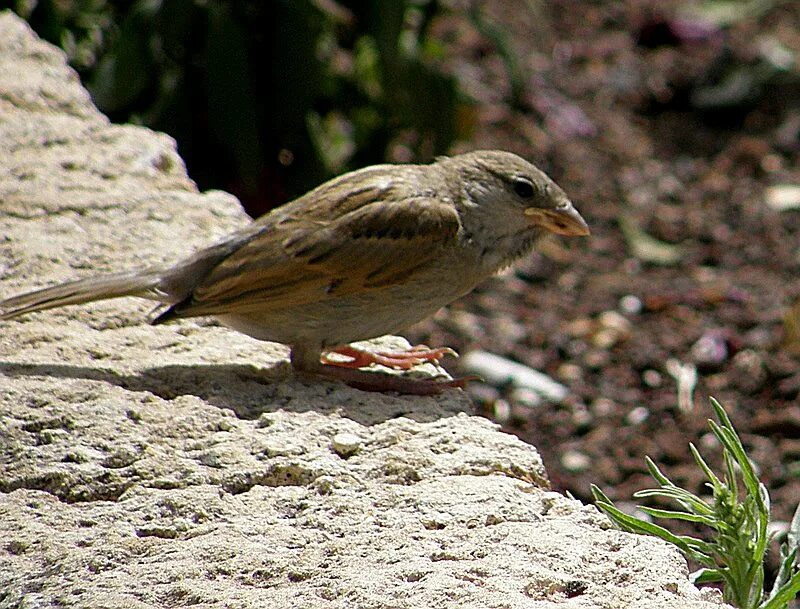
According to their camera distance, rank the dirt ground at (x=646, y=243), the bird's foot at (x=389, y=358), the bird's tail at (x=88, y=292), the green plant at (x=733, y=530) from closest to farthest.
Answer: the green plant at (x=733, y=530)
the bird's tail at (x=88, y=292)
the bird's foot at (x=389, y=358)
the dirt ground at (x=646, y=243)

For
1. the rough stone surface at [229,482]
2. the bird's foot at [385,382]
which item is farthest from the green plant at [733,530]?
the bird's foot at [385,382]

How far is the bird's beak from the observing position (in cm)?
404

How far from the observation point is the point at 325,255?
374 centimetres

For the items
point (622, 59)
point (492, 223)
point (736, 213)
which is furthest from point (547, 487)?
point (622, 59)

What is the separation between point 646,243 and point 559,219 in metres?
3.12

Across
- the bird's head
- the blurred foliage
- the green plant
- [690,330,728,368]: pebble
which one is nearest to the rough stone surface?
the green plant

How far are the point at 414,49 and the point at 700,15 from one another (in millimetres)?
3632

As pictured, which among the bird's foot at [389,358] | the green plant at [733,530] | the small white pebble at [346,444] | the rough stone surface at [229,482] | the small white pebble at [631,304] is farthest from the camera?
the small white pebble at [631,304]

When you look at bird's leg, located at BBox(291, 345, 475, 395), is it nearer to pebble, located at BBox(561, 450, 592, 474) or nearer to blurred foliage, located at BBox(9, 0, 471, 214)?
pebble, located at BBox(561, 450, 592, 474)

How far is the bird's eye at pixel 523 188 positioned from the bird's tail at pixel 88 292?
3.52ft

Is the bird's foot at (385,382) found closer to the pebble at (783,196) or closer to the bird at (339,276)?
the bird at (339,276)

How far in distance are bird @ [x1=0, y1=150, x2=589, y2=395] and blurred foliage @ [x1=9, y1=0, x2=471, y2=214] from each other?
70.0 inches

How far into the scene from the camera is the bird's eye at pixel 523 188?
158 inches

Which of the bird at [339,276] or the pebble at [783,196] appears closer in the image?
the bird at [339,276]
